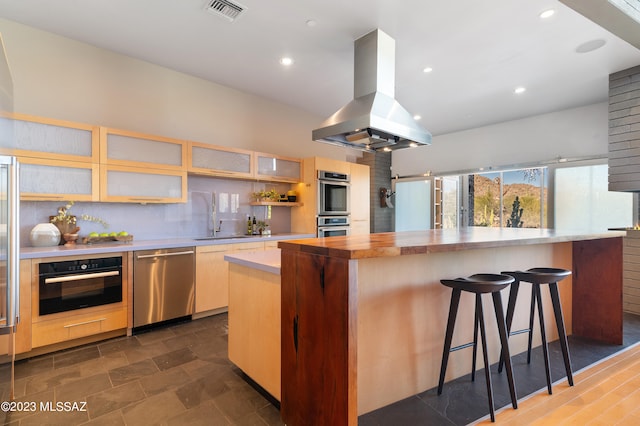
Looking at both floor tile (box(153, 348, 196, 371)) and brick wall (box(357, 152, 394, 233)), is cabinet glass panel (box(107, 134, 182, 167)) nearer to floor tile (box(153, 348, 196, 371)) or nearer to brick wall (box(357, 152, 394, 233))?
floor tile (box(153, 348, 196, 371))

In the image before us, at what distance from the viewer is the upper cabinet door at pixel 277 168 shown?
4207 millimetres

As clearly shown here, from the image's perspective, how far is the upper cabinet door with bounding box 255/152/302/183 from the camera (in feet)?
13.8

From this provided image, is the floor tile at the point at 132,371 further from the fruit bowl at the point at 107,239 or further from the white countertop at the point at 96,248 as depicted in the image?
→ the fruit bowl at the point at 107,239

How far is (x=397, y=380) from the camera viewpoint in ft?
6.00

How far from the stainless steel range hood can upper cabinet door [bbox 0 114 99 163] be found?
7.23ft

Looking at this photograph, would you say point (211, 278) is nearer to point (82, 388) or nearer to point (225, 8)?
point (82, 388)

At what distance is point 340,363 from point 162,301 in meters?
2.50

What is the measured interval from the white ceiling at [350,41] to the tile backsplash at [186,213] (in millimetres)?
1468

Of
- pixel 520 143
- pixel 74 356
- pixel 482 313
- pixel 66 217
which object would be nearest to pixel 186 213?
pixel 66 217

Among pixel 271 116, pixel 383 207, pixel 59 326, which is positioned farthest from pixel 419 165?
pixel 59 326

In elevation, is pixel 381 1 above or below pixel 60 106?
above

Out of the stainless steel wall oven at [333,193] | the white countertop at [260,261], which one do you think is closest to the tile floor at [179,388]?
the white countertop at [260,261]

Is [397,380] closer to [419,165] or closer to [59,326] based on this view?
[59,326]

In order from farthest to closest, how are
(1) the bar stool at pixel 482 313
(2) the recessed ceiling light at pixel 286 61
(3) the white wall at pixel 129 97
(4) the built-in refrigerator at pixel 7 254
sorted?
(2) the recessed ceiling light at pixel 286 61, (3) the white wall at pixel 129 97, (1) the bar stool at pixel 482 313, (4) the built-in refrigerator at pixel 7 254
